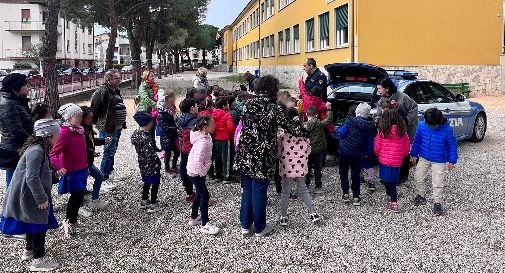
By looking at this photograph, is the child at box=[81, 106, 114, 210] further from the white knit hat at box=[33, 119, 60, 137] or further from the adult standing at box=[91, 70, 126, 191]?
the white knit hat at box=[33, 119, 60, 137]

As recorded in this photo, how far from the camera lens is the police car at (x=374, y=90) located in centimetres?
822

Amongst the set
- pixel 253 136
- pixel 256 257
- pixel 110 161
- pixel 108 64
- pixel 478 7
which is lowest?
pixel 256 257

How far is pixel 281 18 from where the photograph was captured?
36.0m

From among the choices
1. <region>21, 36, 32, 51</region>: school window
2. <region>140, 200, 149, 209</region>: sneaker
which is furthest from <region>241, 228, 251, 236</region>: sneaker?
<region>21, 36, 32, 51</region>: school window

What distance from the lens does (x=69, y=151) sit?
5.27m

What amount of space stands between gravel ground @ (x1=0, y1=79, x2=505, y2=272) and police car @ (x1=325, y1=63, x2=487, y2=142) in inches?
77.6

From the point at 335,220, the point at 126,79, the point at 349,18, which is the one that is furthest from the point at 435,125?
the point at 126,79

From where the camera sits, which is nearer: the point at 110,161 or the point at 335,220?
the point at 335,220

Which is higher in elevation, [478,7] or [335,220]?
[478,7]

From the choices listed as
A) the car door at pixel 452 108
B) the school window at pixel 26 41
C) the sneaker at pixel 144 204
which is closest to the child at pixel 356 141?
the sneaker at pixel 144 204

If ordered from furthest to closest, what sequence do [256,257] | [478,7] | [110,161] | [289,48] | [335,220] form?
[289,48], [478,7], [110,161], [335,220], [256,257]

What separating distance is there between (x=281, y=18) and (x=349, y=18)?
51.6 feet

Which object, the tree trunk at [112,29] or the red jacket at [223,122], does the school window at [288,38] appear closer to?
the tree trunk at [112,29]

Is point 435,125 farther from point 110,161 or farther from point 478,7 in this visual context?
point 478,7
